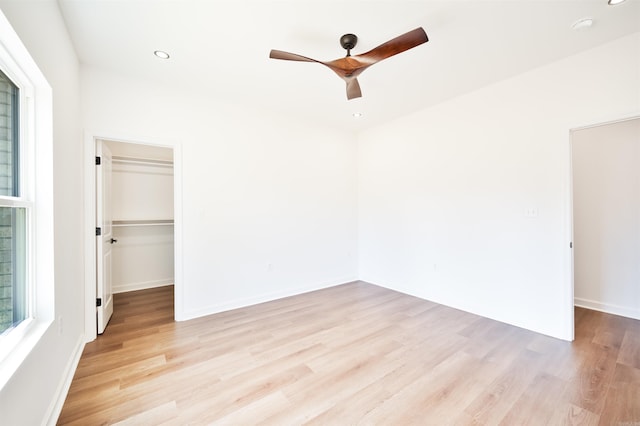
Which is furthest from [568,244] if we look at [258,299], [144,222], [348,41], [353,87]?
[144,222]

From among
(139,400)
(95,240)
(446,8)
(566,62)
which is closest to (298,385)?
(139,400)

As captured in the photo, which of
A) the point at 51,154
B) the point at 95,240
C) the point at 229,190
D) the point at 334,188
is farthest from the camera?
the point at 334,188

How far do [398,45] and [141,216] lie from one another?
434 centimetres

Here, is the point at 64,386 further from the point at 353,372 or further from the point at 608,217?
the point at 608,217

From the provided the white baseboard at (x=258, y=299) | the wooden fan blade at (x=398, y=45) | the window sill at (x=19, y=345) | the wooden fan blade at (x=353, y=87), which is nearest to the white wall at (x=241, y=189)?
the white baseboard at (x=258, y=299)

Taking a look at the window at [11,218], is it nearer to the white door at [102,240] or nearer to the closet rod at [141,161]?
the white door at [102,240]

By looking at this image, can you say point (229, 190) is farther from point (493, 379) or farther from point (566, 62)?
point (566, 62)

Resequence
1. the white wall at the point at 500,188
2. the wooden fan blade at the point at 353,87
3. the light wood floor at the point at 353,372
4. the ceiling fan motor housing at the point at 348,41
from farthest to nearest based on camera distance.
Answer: the white wall at the point at 500,188
the wooden fan blade at the point at 353,87
the ceiling fan motor housing at the point at 348,41
the light wood floor at the point at 353,372

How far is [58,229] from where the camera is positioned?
5.99 feet

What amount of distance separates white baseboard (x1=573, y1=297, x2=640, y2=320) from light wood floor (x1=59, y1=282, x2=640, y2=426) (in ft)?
0.59

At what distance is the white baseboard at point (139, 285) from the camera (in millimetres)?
4094

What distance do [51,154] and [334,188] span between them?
345cm

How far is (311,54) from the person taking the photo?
2.48 m

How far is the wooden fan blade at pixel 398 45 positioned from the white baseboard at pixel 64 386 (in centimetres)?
307
